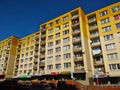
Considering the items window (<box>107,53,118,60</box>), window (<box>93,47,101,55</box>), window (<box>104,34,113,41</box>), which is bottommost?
window (<box>107,53,118,60</box>)

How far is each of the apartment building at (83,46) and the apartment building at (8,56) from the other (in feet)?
51.2

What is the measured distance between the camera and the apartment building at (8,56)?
204ft

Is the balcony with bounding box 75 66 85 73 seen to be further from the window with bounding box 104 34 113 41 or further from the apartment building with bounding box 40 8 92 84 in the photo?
the window with bounding box 104 34 113 41

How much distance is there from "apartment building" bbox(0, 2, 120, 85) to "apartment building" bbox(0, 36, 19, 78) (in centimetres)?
1560

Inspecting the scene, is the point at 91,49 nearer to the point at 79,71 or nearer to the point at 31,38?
the point at 79,71

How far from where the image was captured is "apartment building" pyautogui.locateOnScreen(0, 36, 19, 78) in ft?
204

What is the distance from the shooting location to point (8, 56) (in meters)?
64.8

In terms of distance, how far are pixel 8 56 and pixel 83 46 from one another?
43300 millimetres

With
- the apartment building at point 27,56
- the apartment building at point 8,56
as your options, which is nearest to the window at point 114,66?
the apartment building at point 27,56

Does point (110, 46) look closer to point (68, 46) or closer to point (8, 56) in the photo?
point (68, 46)

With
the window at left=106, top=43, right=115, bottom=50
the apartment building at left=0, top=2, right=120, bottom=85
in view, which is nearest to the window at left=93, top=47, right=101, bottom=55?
the apartment building at left=0, top=2, right=120, bottom=85

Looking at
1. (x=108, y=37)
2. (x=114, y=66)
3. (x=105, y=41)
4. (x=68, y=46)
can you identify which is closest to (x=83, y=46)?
(x=68, y=46)

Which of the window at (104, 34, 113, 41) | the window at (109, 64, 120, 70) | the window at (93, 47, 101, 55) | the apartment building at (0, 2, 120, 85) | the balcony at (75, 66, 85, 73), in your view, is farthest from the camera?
the window at (93, 47, 101, 55)

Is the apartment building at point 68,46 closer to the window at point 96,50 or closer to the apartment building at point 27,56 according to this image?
the window at point 96,50
